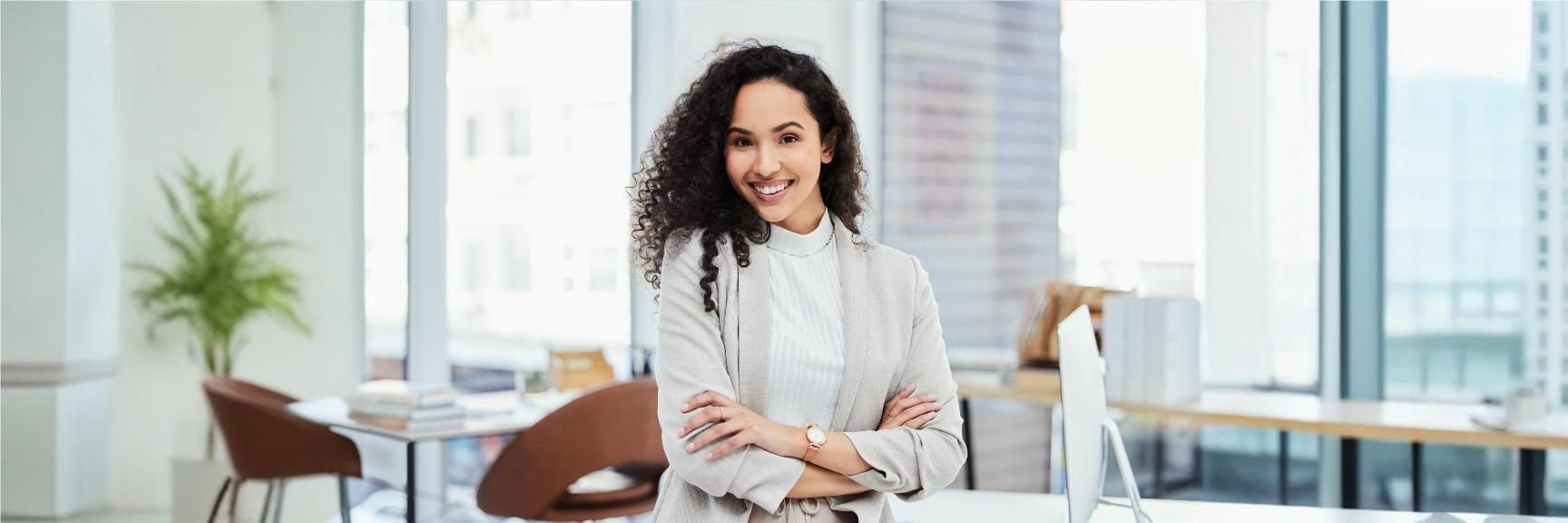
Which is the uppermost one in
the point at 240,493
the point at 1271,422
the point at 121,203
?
the point at 121,203

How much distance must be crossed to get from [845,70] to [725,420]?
3658 millimetres

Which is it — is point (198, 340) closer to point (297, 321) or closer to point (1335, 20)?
point (297, 321)

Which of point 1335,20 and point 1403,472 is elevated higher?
point 1335,20

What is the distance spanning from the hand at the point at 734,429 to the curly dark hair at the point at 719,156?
132 mm

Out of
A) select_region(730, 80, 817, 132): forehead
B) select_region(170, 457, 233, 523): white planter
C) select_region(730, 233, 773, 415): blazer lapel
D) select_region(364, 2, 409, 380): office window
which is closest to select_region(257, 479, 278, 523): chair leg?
select_region(170, 457, 233, 523): white planter

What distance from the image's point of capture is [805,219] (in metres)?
1.64

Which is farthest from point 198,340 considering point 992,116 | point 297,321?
point 992,116

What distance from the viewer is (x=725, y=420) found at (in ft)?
4.98

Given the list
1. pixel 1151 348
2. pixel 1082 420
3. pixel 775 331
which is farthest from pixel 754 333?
pixel 1151 348

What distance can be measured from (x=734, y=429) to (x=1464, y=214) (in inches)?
139

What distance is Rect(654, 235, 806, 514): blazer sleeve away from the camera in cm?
151

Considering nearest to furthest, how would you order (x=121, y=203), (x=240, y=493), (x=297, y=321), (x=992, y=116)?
(x=121, y=203)
(x=240, y=493)
(x=297, y=321)
(x=992, y=116)

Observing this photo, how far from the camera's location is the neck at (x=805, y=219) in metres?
1.63

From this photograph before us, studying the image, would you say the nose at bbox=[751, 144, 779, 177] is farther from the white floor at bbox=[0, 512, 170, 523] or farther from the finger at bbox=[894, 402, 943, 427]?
the white floor at bbox=[0, 512, 170, 523]
